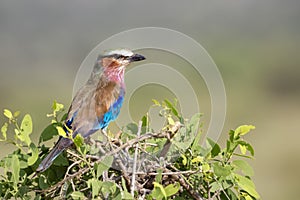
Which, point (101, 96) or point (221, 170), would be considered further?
point (101, 96)

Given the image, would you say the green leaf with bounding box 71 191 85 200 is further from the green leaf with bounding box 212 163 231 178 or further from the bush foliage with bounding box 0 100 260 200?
the green leaf with bounding box 212 163 231 178

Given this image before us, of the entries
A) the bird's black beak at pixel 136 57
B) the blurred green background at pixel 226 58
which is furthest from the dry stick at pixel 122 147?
the blurred green background at pixel 226 58

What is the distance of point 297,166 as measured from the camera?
8.45 metres

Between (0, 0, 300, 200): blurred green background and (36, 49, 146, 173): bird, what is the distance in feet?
13.4

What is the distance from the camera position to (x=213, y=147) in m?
2.04

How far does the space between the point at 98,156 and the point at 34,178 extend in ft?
0.67

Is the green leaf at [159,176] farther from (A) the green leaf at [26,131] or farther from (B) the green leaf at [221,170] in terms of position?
(A) the green leaf at [26,131]

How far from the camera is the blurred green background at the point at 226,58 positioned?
9.35 meters

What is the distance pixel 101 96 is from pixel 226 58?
11.3 meters

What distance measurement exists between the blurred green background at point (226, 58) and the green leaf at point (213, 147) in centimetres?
486

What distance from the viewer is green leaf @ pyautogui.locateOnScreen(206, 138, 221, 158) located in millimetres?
2039

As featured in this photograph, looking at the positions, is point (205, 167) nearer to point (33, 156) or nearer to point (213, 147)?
point (213, 147)

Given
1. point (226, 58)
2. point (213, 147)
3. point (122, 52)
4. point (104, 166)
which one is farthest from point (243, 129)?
point (226, 58)

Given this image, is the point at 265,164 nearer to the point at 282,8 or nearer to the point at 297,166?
the point at 297,166
